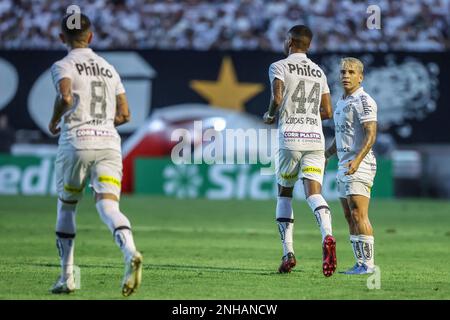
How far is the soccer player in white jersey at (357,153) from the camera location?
1120 cm

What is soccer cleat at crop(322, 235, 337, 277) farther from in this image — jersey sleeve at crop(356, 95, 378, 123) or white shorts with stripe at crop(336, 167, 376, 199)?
jersey sleeve at crop(356, 95, 378, 123)

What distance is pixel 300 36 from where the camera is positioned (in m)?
11.4

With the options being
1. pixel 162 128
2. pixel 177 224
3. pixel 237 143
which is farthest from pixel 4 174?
pixel 177 224

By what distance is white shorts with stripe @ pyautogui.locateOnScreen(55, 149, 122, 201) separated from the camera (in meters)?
9.25

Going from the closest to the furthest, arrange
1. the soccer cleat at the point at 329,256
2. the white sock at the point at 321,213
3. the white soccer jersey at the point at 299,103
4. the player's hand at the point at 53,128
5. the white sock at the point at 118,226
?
the white sock at the point at 118,226 → the player's hand at the point at 53,128 → the soccer cleat at the point at 329,256 → the white sock at the point at 321,213 → the white soccer jersey at the point at 299,103

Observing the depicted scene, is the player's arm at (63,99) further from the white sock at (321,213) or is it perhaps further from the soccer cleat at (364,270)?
the soccer cleat at (364,270)

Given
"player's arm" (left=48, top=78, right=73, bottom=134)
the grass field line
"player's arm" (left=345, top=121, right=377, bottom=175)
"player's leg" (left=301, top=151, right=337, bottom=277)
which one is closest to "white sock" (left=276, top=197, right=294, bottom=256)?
"player's leg" (left=301, top=151, right=337, bottom=277)

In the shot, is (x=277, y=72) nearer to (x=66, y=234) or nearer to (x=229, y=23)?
(x=66, y=234)

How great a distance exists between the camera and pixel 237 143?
27141 mm

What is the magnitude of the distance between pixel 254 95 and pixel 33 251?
14.5 meters

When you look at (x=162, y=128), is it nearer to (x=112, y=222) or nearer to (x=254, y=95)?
(x=254, y=95)

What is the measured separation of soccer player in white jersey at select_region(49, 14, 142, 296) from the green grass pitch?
78 centimetres

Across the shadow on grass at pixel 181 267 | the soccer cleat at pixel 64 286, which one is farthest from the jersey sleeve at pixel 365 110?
the soccer cleat at pixel 64 286

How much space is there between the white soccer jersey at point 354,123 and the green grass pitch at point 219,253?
1.29 meters
